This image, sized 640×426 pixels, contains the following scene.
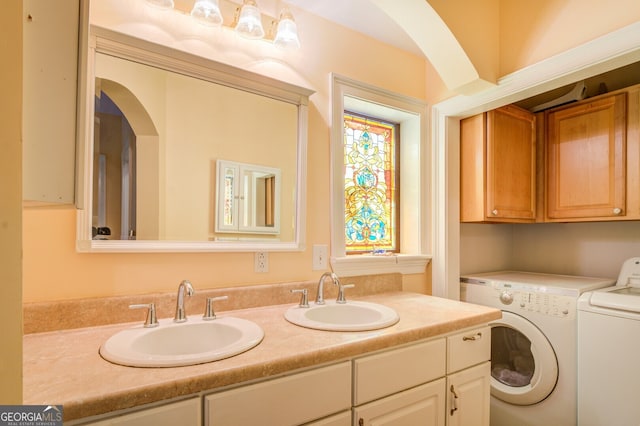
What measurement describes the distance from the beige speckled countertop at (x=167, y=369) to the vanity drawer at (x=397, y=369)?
5 cm

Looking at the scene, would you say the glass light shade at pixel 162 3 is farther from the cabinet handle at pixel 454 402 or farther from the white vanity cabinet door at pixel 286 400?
the cabinet handle at pixel 454 402

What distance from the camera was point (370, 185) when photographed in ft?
6.95

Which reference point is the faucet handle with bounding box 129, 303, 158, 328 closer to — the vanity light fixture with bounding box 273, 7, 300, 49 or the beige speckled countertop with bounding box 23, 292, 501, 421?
the beige speckled countertop with bounding box 23, 292, 501, 421

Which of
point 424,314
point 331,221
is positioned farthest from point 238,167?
point 424,314

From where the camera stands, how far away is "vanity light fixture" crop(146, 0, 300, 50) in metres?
1.34

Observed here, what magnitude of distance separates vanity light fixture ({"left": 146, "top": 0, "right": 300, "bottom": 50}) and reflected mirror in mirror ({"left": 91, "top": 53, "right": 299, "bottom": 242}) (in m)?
0.25

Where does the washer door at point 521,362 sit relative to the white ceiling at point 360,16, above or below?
below

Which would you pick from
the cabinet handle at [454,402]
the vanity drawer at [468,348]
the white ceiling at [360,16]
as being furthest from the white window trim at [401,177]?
the cabinet handle at [454,402]

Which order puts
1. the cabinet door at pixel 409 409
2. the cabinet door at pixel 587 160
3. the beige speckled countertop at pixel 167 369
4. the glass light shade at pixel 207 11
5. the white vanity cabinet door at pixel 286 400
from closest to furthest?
the beige speckled countertop at pixel 167 369
the white vanity cabinet door at pixel 286 400
the cabinet door at pixel 409 409
the glass light shade at pixel 207 11
the cabinet door at pixel 587 160

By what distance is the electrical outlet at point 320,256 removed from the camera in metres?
1.72

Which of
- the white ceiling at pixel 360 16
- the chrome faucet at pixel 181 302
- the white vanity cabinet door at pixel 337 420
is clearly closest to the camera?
the white vanity cabinet door at pixel 337 420

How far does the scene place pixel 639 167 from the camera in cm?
186

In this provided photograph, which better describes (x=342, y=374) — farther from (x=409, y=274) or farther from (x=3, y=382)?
(x=409, y=274)

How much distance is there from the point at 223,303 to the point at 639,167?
2368 millimetres
